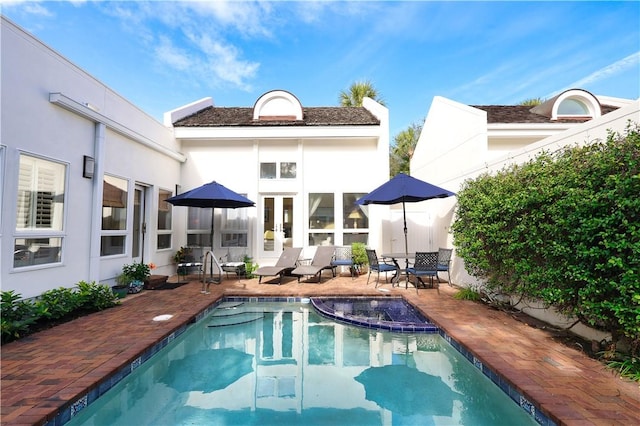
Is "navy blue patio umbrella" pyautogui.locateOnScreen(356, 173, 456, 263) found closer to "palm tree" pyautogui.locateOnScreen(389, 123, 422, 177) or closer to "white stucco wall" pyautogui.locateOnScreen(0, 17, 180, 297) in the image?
"white stucco wall" pyautogui.locateOnScreen(0, 17, 180, 297)

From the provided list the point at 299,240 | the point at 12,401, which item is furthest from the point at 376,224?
the point at 12,401

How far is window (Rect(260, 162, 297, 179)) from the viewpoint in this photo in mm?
11023

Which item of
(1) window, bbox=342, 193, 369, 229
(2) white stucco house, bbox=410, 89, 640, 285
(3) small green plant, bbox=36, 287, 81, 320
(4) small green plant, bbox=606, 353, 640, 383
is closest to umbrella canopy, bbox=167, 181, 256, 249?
(3) small green plant, bbox=36, 287, 81, 320

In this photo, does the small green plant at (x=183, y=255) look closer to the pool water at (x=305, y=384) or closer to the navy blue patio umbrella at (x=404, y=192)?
the pool water at (x=305, y=384)

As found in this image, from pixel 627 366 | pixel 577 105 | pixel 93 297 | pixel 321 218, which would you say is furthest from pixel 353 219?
pixel 577 105

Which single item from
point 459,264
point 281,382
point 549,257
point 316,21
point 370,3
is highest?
point 316,21

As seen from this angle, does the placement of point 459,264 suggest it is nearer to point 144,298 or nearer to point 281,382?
point 281,382

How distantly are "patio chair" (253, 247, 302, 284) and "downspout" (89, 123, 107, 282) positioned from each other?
13.0 ft

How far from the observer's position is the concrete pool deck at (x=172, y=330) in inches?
107

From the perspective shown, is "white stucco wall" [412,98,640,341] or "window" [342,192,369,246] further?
"window" [342,192,369,246]

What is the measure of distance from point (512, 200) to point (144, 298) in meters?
8.13

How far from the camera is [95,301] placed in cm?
591

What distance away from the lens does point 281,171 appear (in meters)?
11.0

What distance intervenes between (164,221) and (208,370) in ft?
22.7
